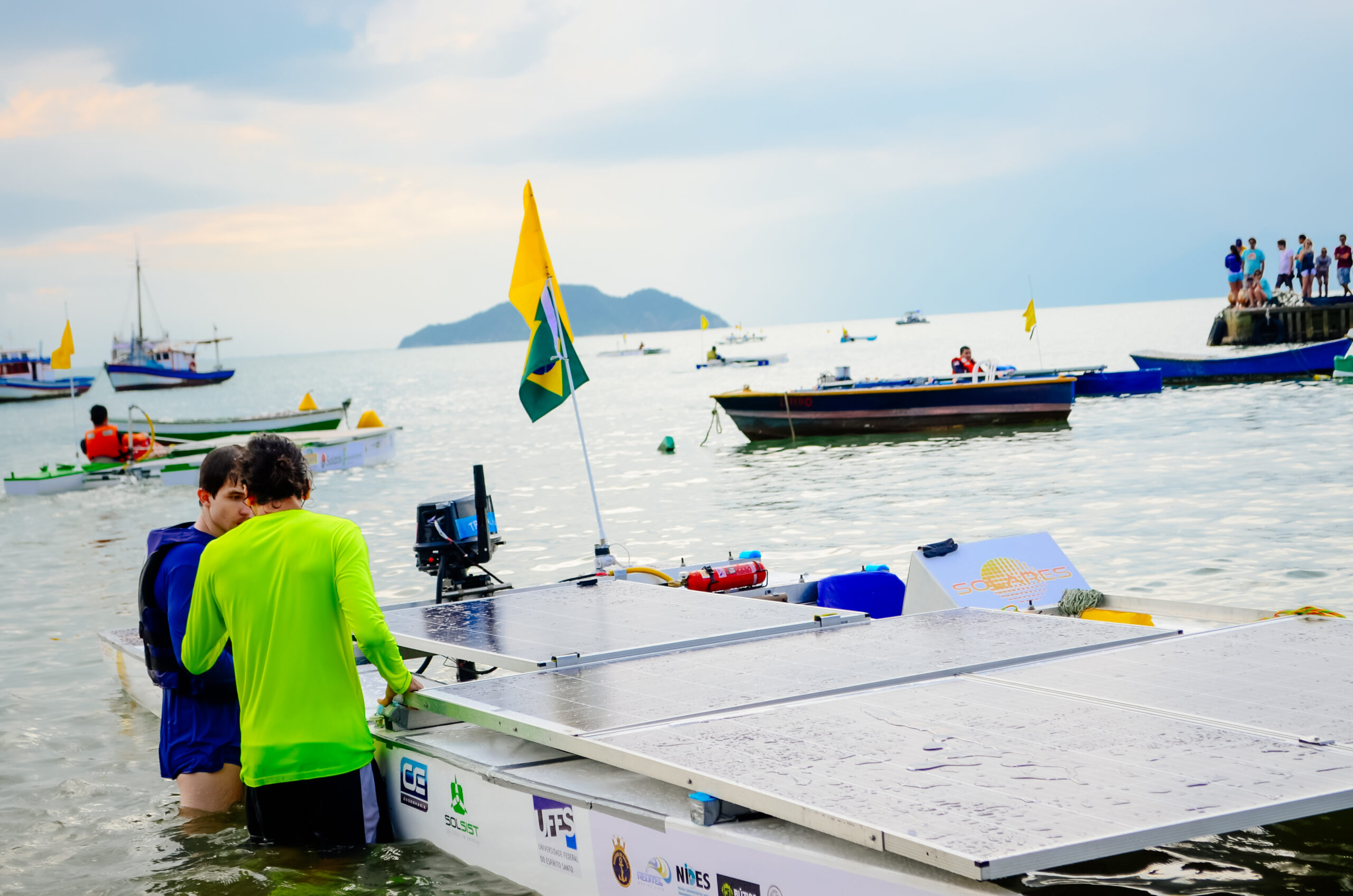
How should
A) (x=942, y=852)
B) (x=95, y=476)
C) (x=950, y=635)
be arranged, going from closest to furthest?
(x=942, y=852), (x=950, y=635), (x=95, y=476)

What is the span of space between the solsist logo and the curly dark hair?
48.8 inches

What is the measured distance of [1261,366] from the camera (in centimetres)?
3622

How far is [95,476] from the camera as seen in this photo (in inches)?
1008

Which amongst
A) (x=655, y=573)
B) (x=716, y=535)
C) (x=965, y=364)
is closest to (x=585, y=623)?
(x=655, y=573)

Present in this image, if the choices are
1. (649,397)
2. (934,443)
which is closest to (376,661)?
(934,443)

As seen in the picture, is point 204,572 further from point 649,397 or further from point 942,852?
point 649,397

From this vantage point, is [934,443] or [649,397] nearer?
[934,443]

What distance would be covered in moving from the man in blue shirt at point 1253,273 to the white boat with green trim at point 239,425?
32.9 meters

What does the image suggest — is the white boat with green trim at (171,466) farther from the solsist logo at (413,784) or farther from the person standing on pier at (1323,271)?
the person standing on pier at (1323,271)

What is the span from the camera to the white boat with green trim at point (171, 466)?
25656 millimetres

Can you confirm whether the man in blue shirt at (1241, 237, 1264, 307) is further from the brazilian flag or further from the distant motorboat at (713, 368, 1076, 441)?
the brazilian flag

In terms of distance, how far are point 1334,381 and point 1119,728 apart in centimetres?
3505

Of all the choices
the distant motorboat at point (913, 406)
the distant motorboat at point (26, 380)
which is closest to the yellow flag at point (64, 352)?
the distant motorboat at point (913, 406)

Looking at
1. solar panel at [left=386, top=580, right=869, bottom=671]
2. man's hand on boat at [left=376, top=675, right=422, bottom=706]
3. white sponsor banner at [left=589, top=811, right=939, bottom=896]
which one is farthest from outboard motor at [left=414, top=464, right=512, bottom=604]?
white sponsor banner at [left=589, top=811, right=939, bottom=896]
